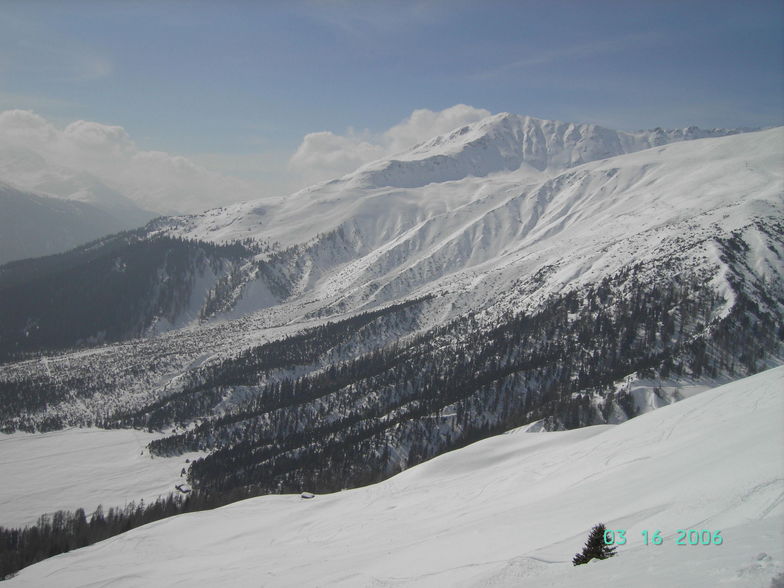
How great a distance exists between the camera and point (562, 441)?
69812 millimetres

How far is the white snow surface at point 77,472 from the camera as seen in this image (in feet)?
445

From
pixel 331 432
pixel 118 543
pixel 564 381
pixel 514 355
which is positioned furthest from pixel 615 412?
pixel 118 543

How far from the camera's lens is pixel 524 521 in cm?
3469

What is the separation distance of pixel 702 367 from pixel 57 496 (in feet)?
625
